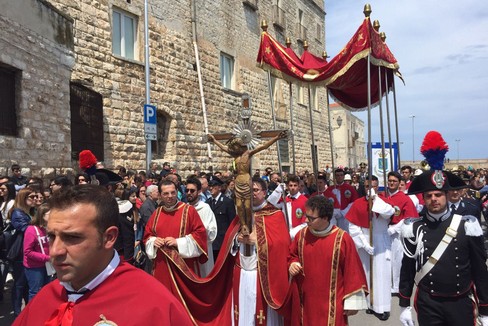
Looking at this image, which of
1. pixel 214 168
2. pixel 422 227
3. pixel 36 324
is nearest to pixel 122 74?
pixel 214 168

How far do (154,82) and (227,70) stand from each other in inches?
218

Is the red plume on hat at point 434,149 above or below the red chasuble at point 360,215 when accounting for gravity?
above

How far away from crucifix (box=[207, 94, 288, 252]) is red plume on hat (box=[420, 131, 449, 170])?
4.67ft

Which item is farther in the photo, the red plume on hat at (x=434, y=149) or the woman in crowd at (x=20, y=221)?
the woman in crowd at (x=20, y=221)

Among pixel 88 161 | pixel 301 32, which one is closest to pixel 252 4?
pixel 301 32

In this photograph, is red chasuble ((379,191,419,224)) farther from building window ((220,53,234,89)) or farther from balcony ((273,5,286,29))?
balcony ((273,5,286,29))

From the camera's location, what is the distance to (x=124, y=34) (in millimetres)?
13750

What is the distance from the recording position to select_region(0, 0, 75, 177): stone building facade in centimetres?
862

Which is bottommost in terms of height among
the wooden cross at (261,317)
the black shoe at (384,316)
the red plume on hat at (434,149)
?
the black shoe at (384,316)

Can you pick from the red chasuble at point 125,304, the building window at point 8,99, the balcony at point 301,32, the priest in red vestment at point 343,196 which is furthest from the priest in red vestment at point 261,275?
the balcony at point 301,32

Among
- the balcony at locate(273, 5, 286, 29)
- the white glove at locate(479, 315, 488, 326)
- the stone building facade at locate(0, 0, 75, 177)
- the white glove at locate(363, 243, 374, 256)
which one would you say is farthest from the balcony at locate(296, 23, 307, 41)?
the white glove at locate(479, 315, 488, 326)

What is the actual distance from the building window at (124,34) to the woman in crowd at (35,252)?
8896 mm

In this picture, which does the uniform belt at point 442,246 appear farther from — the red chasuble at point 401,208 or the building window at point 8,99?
the building window at point 8,99

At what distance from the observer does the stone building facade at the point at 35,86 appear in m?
8.62
